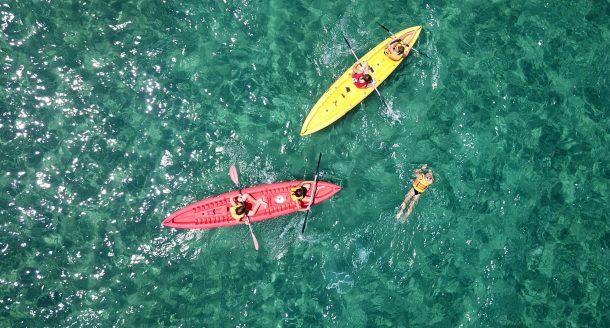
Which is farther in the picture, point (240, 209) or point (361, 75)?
point (361, 75)

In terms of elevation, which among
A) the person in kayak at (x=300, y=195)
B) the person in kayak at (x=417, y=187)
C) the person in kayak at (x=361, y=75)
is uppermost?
the person in kayak at (x=361, y=75)

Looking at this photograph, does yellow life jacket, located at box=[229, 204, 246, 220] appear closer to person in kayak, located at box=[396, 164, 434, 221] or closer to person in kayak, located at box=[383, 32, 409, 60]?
person in kayak, located at box=[396, 164, 434, 221]

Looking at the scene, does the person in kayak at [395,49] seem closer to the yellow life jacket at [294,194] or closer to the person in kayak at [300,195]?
the person in kayak at [300,195]

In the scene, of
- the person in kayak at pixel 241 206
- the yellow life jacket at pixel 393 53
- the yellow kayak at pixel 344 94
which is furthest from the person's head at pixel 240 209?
the yellow life jacket at pixel 393 53

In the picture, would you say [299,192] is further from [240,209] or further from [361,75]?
[361,75]

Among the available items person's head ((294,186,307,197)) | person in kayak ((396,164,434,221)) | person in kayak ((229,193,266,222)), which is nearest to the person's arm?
person in kayak ((229,193,266,222))

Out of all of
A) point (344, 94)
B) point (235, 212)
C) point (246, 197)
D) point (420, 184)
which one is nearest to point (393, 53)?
point (344, 94)

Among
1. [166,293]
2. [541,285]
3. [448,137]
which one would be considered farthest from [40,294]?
[541,285]
